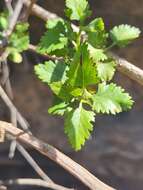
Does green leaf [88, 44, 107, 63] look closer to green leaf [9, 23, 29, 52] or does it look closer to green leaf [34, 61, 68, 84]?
green leaf [34, 61, 68, 84]

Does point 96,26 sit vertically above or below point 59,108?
above

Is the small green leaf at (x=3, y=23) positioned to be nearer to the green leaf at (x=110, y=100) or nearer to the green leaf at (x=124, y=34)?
the green leaf at (x=124, y=34)

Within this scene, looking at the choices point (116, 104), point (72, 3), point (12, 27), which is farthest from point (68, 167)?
point (12, 27)

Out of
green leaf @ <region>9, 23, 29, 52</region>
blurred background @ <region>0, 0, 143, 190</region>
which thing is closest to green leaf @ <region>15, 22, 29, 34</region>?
green leaf @ <region>9, 23, 29, 52</region>

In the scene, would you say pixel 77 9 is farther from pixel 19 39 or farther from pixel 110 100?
pixel 19 39

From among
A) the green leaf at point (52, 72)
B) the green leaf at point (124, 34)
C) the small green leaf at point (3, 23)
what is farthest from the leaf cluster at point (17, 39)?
the green leaf at point (52, 72)

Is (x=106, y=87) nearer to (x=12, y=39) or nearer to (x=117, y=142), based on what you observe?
(x=12, y=39)

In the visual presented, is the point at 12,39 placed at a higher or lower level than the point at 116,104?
higher

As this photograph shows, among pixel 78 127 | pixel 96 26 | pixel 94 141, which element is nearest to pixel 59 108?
pixel 78 127
